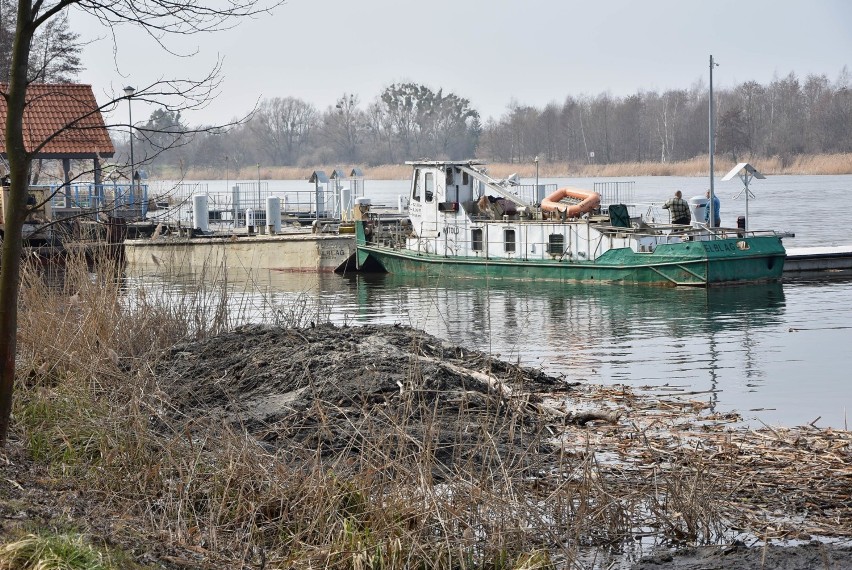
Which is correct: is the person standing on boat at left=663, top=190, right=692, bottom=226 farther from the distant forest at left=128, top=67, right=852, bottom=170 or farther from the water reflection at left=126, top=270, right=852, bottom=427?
the distant forest at left=128, top=67, right=852, bottom=170

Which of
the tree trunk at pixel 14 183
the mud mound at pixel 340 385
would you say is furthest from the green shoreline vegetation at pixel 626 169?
the tree trunk at pixel 14 183

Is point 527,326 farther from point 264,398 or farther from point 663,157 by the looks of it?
point 663,157

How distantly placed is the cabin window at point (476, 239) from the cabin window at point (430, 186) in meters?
1.65

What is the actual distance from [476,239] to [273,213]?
10.1 meters

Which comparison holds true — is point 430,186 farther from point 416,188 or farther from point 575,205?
point 575,205

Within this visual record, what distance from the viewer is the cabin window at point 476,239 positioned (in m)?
31.1

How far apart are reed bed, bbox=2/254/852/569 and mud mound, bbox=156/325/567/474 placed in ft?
0.15

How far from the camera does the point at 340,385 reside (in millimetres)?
10578

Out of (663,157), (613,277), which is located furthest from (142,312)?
(663,157)

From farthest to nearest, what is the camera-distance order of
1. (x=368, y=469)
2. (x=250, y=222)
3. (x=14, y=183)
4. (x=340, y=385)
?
(x=250, y=222), (x=340, y=385), (x=14, y=183), (x=368, y=469)

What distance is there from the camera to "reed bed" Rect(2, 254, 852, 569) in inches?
263

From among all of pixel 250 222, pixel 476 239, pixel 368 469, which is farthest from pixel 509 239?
pixel 368 469

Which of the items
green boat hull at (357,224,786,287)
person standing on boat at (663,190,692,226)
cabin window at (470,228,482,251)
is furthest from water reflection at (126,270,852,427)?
person standing on boat at (663,190,692,226)

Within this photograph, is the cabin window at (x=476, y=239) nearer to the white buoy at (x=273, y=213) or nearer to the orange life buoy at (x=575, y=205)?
the orange life buoy at (x=575, y=205)
